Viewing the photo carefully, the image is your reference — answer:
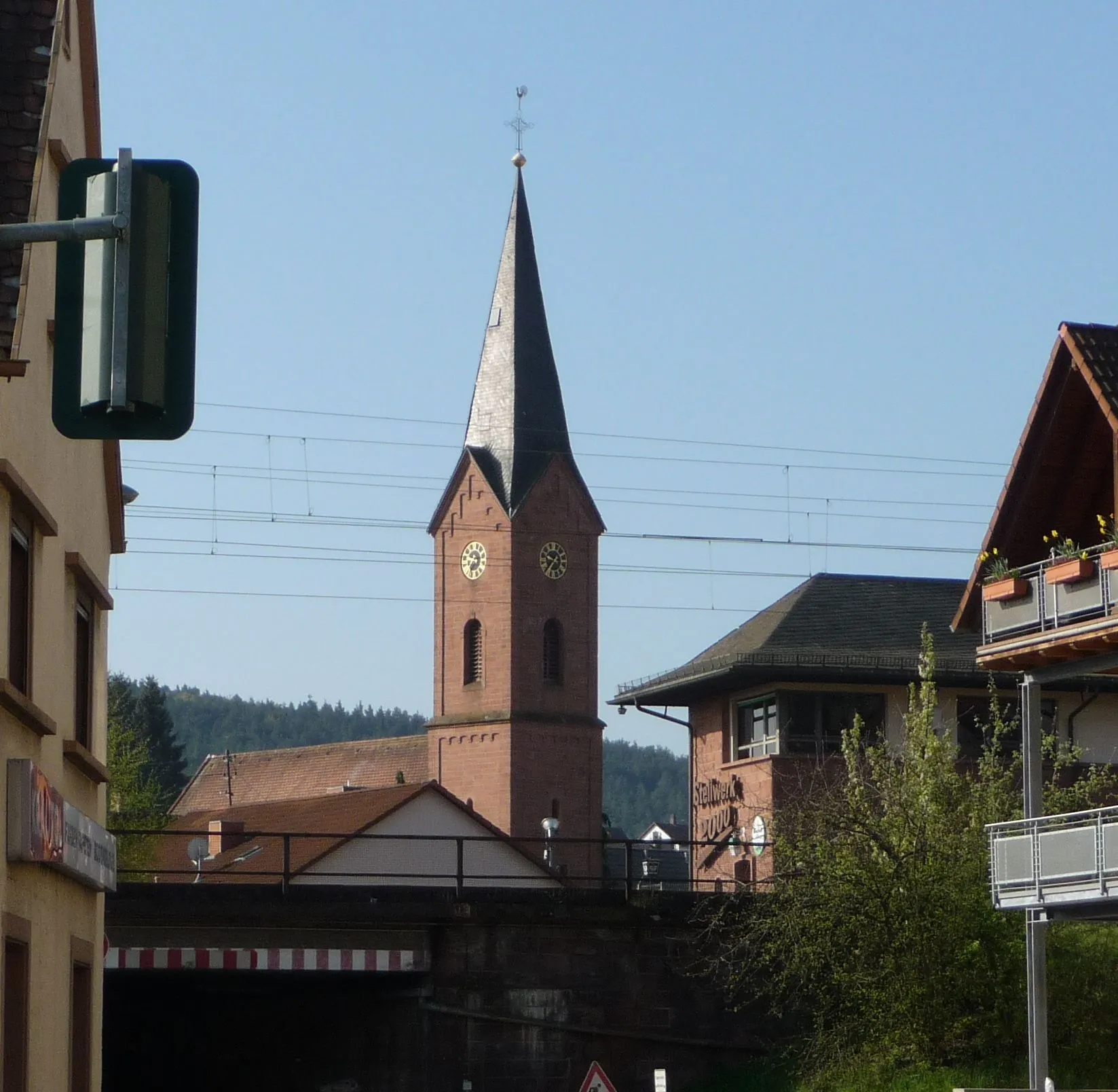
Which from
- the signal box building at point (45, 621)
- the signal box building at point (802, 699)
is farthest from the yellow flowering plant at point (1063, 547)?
the signal box building at point (802, 699)

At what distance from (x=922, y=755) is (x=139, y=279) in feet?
80.4

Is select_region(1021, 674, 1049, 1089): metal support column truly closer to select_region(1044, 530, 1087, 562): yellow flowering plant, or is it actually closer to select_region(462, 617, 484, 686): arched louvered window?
select_region(1044, 530, 1087, 562): yellow flowering plant

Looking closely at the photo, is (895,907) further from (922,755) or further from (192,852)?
(192,852)

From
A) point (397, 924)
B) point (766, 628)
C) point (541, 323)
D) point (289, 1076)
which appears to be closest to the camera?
point (397, 924)

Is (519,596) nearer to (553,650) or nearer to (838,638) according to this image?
(553,650)

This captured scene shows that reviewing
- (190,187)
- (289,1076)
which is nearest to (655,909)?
(289,1076)

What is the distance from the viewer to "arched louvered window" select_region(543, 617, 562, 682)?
2945 inches

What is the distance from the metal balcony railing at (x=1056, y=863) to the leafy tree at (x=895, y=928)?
111cm

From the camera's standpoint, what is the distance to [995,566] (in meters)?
26.9

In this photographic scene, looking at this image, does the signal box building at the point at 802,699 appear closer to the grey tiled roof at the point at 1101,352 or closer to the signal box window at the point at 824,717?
the signal box window at the point at 824,717

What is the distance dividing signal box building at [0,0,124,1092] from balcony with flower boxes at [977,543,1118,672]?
37.1 feet

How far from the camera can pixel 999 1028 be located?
27188 millimetres

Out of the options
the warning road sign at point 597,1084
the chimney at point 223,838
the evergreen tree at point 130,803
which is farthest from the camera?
the chimney at point 223,838

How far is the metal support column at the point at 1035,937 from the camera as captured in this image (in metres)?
24.8
